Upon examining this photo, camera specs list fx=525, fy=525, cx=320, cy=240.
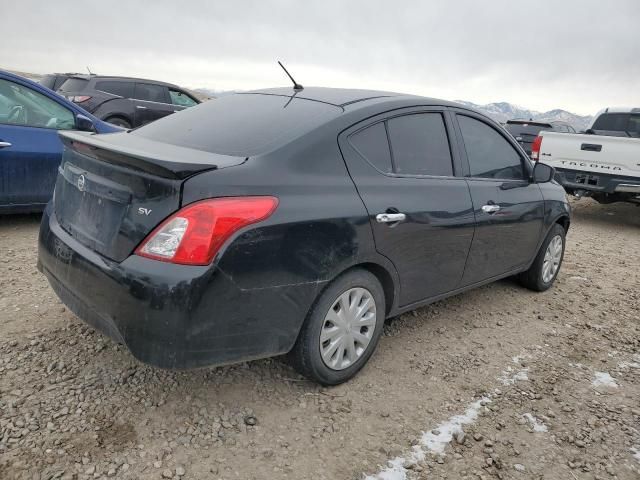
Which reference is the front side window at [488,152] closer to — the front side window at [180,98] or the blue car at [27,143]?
the blue car at [27,143]

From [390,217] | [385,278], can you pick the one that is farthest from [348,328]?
[390,217]

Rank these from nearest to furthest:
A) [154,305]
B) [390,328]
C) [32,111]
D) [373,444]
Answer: [154,305] → [373,444] → [390,328] → [32,111]

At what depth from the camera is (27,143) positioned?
491cm

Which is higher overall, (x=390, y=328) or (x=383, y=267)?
(x=383, y=267)

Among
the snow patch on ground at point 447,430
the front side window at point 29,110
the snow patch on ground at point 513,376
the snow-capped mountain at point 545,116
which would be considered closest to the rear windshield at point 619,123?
the snow-capped mountain at point 545,116

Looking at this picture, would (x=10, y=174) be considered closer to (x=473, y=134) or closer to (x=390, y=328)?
(x=390, y=328)

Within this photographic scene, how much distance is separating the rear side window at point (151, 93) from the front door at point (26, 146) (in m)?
6.50

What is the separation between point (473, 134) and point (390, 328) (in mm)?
1476

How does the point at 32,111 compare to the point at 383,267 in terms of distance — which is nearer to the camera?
the point at 383,267

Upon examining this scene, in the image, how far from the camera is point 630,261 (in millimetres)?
6086

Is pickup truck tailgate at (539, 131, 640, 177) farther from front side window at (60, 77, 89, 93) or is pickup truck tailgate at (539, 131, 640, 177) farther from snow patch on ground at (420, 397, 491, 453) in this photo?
front side window at (60, 77, 89, 93)

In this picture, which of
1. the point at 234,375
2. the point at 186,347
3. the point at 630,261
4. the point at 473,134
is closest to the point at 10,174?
the point at 234,375

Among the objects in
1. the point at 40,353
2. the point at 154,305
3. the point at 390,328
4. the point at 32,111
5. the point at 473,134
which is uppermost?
the point at 473,134

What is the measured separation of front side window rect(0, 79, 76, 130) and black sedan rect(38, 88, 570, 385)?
2630 mm
